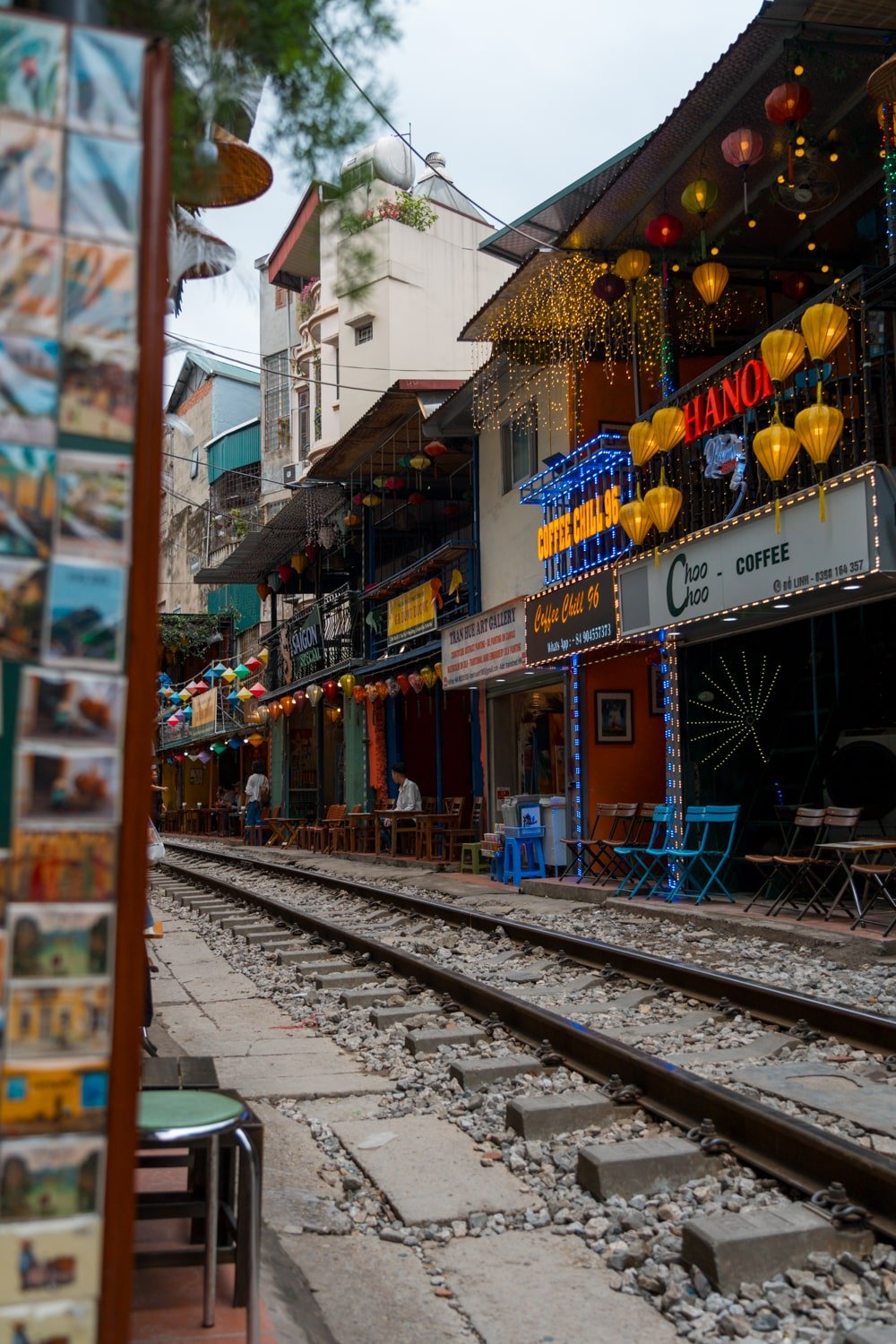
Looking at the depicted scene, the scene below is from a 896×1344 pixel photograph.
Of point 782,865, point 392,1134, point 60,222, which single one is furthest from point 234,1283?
point 782,865

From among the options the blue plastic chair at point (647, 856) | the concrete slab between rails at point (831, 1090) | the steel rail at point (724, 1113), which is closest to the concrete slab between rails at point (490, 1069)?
the steel rail at point (724, 1113)

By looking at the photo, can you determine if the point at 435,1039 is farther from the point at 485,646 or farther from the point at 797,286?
the point at 485,646

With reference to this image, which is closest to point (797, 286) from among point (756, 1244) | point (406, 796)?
point (406, 796)

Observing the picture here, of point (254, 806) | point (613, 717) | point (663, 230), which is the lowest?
point (254, 806)

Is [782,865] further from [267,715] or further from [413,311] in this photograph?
[413,311]

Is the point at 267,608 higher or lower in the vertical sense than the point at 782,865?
higher

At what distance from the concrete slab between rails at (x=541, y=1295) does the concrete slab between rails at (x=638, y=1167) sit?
33cm

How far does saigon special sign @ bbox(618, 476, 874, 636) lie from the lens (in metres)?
10.1

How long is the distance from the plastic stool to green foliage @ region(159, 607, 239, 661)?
2700 cm

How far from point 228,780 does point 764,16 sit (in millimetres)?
38220

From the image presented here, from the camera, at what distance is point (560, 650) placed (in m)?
16.6

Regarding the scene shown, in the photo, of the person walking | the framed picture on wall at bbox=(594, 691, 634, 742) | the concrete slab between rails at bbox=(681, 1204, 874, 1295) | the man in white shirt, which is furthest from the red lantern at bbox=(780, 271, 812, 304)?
the person walking

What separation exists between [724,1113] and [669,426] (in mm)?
9826

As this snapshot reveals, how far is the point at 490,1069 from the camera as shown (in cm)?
614
